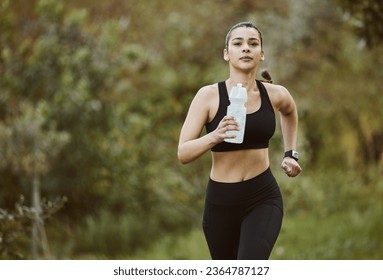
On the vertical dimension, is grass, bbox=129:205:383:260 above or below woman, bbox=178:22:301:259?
below

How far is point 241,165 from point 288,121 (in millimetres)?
555

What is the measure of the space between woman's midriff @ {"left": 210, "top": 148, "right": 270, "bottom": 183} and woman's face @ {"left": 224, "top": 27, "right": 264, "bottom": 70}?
501 mm

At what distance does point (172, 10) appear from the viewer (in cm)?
1363

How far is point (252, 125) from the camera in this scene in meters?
4.17

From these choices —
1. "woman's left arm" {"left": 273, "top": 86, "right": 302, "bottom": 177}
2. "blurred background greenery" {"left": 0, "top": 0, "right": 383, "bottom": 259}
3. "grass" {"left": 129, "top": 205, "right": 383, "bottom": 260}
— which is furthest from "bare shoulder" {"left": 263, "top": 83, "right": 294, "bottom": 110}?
"grass" {"left": 129, "top": 205, "right": 383, "bottom": 260}

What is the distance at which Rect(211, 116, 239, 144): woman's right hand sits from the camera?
3.91 meters

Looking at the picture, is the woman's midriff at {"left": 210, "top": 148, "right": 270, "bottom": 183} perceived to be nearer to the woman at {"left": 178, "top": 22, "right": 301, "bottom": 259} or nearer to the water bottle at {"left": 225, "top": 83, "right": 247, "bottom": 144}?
the woman at {"left": 178, "top": 22, "right": 301, "bottom": 259}

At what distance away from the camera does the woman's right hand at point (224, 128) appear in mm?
3914

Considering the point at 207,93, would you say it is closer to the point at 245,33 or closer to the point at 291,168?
the point at 245,33

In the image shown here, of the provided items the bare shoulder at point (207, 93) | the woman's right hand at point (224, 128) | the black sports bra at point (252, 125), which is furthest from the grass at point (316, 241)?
the woman's right hand at point (224, 128)

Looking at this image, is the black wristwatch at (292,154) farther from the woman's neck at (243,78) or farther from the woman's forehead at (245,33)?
the woman's forehead at (245,33)
